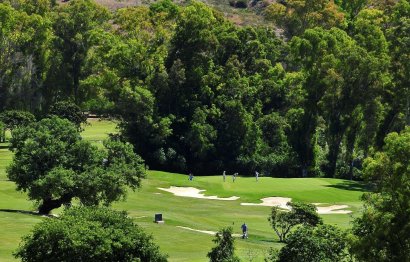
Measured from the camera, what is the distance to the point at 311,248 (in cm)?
3170

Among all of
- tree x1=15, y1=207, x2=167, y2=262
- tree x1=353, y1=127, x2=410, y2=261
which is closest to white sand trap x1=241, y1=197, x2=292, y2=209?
tree x1=353, y1=127, x2=410, y2=261

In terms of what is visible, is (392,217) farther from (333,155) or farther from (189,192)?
(333,155)

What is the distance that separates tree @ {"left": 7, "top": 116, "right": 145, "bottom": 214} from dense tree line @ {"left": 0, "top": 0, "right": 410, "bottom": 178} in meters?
34.5

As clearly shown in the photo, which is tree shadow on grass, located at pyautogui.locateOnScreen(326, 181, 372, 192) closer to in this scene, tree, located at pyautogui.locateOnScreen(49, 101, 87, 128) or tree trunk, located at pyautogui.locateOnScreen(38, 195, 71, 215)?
tree, located at pyautogui.locateOnScreen(49, 101, 87, 128)

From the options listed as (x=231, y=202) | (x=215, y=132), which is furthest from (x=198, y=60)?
(x=231, y=202)

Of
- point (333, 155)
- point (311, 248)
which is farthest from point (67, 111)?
point (311, 248)

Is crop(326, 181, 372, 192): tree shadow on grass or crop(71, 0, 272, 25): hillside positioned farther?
crop(71, 0, 272, 25): hillside

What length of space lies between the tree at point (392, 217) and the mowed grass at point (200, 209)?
28.8 ft

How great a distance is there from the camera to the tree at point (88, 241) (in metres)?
30.9

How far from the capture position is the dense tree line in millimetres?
88688

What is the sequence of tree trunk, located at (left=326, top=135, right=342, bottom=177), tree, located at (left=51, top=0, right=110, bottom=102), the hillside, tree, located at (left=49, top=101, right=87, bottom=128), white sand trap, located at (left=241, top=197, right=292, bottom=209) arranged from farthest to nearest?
the hillside → tree, located at (left=51, top=0, right=110, bottom=102) → tree trunk, located at (left=326, top=135, right=342, bottom=177) → tree, located at (left=49, top=101, right=87, bottom=128) → white sand trap, located at (left=241, top=197, right=292, bottom=209)

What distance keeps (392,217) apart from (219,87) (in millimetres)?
63693

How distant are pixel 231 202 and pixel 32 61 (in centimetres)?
4094

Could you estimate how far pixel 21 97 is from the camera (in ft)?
322
